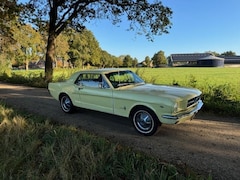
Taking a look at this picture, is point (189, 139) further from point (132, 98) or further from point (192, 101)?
point (132, 98)

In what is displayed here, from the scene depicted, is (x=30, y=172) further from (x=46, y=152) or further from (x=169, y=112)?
(x=169, y=112)

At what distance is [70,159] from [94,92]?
269 centimetres

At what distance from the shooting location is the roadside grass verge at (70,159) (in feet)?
11.9

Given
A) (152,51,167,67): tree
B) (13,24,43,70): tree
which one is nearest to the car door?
(13,24,43,70): tree

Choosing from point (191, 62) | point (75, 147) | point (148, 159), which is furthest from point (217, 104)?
point (191, 62)

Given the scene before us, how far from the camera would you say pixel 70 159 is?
4180 millimetres

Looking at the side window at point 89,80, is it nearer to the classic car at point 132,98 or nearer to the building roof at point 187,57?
the classic car at point 132,98

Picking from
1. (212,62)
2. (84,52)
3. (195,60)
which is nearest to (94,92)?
(84,52)

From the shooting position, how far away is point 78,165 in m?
3.99

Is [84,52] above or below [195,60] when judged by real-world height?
above

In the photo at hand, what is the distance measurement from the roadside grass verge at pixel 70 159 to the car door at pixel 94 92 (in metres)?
1.27

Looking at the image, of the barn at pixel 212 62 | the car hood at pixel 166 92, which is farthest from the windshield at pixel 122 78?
the barn at pixel 212 62

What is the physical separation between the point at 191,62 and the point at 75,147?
343 feet

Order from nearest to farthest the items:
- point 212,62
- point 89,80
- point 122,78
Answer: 1. point 122,78
2. point 89,80
3. point 212,62
